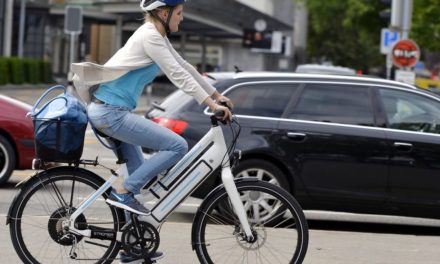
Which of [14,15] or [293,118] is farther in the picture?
[14,15]

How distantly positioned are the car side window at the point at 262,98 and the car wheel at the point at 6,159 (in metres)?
2.76

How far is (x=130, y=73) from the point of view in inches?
214

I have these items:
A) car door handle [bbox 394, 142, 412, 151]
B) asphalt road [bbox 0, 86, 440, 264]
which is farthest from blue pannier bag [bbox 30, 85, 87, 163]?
car door handle [bbox 394, 142, 412, 151]

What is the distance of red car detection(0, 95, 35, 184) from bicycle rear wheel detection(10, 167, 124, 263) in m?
4.74

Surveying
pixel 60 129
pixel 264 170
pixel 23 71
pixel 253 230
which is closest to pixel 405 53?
pixel 264 170

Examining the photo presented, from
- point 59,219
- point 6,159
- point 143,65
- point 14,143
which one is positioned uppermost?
point 143,65

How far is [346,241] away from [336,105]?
161 centimetres

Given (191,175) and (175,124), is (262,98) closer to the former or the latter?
(175,124)

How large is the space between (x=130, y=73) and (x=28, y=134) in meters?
5.16

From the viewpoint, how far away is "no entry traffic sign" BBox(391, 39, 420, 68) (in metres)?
→ 22.9

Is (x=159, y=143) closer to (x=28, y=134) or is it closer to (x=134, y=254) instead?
(x=134, y=254)

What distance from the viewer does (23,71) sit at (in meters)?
39.5

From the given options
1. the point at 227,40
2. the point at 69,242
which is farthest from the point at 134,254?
the point at 227,40

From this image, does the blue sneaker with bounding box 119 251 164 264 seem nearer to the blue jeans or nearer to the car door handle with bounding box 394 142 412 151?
the blue jeans
